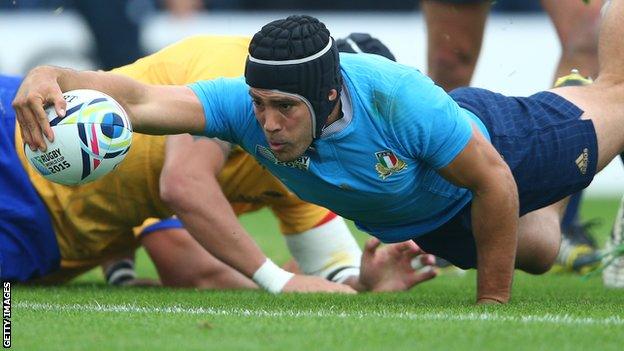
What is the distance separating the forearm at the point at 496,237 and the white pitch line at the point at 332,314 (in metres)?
0.35

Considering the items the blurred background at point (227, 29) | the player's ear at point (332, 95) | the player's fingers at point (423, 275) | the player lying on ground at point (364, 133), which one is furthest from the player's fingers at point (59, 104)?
the blurred background at point (227, 29)

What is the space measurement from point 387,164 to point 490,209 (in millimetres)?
423

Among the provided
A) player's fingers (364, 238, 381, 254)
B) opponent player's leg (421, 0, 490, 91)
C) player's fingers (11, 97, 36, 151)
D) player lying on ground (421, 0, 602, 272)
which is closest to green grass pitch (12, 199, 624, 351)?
player's fingers (364, 238, 381, 254)

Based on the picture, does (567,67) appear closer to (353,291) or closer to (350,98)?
(353,291)

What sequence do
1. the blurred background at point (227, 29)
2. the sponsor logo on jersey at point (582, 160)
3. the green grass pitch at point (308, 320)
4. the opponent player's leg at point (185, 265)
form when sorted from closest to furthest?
the green grass pitch at point (308, 320) < the sponsor logo on jersey at point (582, 160) < the opponent player's leg at point (185, 265) < the blurred background at point (227, 29)

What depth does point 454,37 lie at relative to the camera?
8.14 metres

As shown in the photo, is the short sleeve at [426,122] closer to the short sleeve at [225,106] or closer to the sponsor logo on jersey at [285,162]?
the sponsor logo on jersey at [285,162]

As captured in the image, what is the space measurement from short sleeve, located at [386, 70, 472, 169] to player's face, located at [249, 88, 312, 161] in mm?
323

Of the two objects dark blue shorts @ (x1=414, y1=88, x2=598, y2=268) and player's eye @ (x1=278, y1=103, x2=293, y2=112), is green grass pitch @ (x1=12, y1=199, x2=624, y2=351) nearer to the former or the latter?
dark blue shorts @ (x1=414, y1=88, x2=598, y2=268)

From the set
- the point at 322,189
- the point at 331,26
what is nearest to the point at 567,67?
the point at 322,189

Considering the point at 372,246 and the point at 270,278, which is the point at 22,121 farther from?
the point at 372,246

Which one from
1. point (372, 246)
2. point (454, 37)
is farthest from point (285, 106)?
point (454, 37)

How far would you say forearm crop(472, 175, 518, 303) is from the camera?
5.29 m

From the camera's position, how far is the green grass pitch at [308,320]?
4355 millimetres
